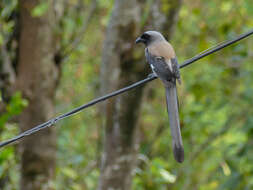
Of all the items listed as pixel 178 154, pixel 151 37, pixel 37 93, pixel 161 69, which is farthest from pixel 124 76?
pixel 178 154

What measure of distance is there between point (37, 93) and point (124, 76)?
1681mm

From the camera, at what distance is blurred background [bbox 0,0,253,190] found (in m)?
5.63

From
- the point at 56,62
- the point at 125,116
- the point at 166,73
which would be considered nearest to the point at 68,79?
the point at 56,62

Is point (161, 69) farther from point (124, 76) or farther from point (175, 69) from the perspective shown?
point (124, 76)

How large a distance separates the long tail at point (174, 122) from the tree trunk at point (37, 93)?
10.5 feet

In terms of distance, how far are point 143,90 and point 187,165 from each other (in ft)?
12.2

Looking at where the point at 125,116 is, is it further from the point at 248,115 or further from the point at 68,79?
the point at 68,79

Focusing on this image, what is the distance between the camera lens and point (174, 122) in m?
3.39

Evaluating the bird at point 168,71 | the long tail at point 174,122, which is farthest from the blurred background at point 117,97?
the long tail at point 174,122

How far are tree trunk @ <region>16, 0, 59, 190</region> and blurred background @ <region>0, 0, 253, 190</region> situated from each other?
1 cm

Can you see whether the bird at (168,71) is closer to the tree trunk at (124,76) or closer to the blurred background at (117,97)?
the tree trunk at (124,76)

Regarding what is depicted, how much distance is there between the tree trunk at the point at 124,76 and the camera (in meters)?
5.54

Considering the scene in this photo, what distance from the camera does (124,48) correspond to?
5551mm

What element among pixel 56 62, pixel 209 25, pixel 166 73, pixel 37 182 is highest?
pixel 209 25
